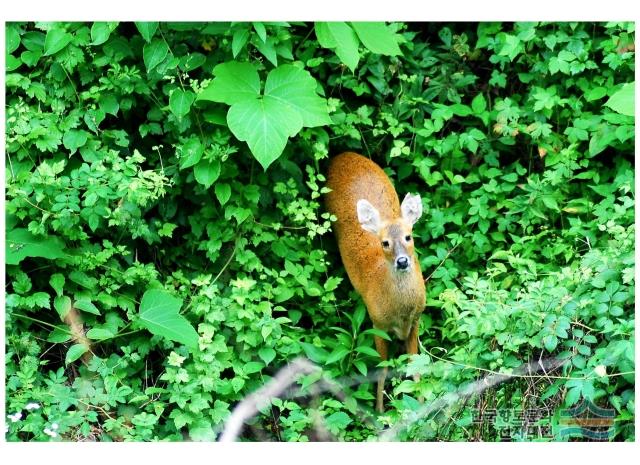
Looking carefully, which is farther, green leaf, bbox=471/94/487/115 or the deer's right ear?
green leaf, bbox=471/94/487/115

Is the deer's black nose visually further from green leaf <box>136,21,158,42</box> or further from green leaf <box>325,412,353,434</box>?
green leaf <box>136,21,158,42</box>

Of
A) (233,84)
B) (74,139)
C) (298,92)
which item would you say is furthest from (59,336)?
(298,92)

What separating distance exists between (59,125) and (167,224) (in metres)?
0.95

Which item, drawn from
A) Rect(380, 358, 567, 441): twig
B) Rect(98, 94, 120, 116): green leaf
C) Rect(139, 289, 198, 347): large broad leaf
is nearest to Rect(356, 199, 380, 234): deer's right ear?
Rect(139, 289, 198, 347): large broad leaf

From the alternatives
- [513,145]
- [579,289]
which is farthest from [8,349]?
[513,145]

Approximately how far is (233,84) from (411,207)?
1.49 meters

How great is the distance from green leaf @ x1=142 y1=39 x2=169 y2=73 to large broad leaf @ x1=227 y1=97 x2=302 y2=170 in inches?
26.3

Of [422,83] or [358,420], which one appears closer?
[358,420]

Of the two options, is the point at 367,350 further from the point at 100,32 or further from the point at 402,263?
the point at 100,32

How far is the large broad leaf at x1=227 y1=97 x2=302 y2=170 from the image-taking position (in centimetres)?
549

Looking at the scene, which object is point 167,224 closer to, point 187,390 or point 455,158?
point 187,390

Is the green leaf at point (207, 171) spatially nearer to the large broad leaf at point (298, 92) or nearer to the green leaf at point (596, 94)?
the large broad leaf at point (298, 92)

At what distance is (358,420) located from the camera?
5953mm

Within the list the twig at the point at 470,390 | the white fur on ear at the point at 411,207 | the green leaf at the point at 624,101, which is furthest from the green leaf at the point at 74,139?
the green leaf at the point at 624,101
